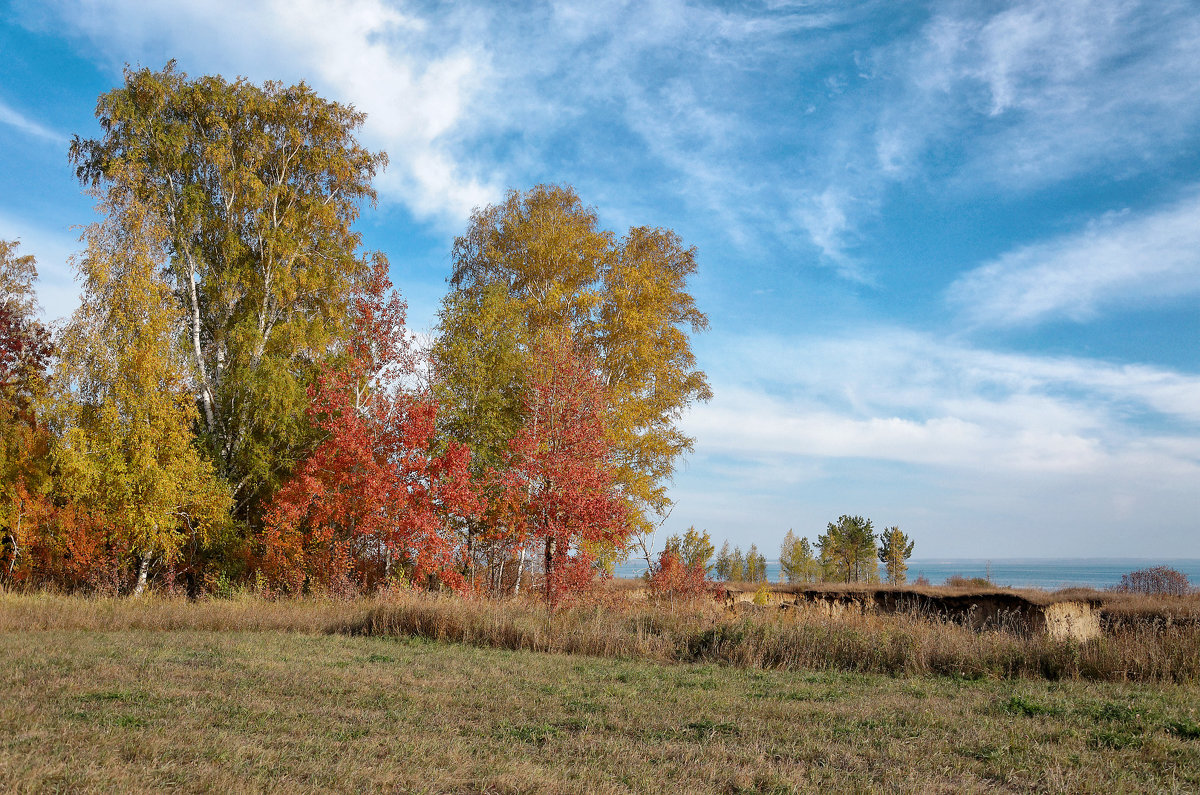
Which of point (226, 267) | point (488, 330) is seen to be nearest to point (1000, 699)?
point (488, 330)

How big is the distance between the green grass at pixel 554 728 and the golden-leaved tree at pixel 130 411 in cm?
1054

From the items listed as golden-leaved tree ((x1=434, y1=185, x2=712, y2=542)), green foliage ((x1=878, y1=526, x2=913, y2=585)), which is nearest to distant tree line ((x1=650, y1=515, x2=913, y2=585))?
green foliage ((x1=878, y1=526, x2=913, y2=585))

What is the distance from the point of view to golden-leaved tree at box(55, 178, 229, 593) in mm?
20047

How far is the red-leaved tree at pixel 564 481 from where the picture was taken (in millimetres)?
18250

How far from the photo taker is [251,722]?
673cm

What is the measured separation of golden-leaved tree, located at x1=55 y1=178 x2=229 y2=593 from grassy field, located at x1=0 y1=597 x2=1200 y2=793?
376 inches

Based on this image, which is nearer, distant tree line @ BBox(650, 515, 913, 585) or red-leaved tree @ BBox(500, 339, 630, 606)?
Answer: red-leaved tree @ BBox(500, 339, 630, 606)

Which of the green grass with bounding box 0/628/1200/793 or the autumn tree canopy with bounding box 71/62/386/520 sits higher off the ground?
the autumn tree canopy with bounding box 71/62/386/520

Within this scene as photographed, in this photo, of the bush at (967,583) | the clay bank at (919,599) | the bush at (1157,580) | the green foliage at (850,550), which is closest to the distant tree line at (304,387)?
the clay bank at (919,599)

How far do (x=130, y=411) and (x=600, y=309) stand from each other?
1541 cm

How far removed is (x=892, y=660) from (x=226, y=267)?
2363 cm

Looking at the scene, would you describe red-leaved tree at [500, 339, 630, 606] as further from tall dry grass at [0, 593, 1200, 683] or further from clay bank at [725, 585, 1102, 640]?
clay bank at [725, 585, 1102, 640]

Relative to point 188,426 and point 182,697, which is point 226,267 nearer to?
point 188,426

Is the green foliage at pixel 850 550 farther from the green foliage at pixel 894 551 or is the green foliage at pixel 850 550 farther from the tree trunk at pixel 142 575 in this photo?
the tree trunk at pixel 142 575
